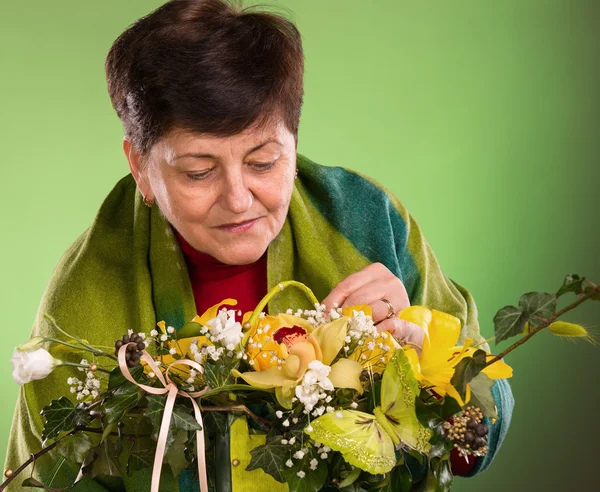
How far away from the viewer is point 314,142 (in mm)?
2504

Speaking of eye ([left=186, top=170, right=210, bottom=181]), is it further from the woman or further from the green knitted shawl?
the green knitted shawl

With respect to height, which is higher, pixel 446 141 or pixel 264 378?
pixel 264 378

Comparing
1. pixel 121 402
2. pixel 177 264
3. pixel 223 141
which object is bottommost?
pixel 177 264

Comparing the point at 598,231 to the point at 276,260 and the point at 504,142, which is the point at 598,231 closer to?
the point at 504,142

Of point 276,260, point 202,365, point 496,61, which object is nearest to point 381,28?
point 496,61

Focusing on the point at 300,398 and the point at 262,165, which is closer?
the point at 300,398

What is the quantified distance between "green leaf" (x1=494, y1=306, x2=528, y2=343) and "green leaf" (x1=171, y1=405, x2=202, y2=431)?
287 mm

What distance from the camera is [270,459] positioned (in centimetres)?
92

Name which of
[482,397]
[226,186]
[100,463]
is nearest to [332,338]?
[482,397]

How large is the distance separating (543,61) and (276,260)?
131 cm

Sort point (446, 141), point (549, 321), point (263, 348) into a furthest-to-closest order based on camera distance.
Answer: point (446, 141), point (263, 348), point (549, 321)

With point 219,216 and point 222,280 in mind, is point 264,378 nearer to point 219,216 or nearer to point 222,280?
point 219,216

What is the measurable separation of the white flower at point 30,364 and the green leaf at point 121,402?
0.08m

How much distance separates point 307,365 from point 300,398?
0.04 meters
